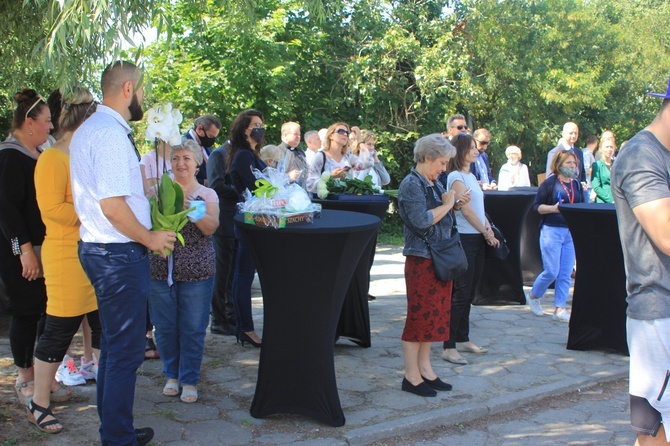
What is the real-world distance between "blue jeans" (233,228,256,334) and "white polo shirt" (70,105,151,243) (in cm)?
234

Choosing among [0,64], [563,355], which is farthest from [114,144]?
[563,355]

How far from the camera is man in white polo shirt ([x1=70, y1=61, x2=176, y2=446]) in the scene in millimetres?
3230

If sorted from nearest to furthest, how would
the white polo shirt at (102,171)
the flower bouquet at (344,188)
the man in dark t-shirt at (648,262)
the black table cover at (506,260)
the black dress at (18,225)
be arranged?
the man in dark t-shirt at (648,262)
the white polo shirt at (102,171)
the black dress at (18,225)
the flower bouquet at (344,188)
the black table cover at (506,260)

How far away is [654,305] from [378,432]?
1925 mm

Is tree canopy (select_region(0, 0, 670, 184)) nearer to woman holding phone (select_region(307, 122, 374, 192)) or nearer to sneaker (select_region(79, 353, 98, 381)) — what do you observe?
woman holding phone (select_region(307, 122, 374, 192))

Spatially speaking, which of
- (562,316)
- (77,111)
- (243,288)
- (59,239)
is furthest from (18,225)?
(562,316)

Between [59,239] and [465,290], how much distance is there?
3133 mm

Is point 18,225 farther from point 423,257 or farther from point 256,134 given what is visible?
point 423,257

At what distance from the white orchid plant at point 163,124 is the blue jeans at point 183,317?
44.7 inches

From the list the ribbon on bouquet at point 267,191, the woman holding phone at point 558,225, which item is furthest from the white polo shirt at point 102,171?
the woman holding phone at point 558,225

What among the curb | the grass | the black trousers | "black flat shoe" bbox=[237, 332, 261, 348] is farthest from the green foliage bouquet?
the grass

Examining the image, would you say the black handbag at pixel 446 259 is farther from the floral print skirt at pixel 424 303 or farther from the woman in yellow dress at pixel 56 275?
the woman in yellow dress at pixel 56 275

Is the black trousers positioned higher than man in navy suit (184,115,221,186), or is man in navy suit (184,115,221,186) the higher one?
man in navy suit (184,115,221,186)

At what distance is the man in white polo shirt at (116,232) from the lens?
3.23 meters
